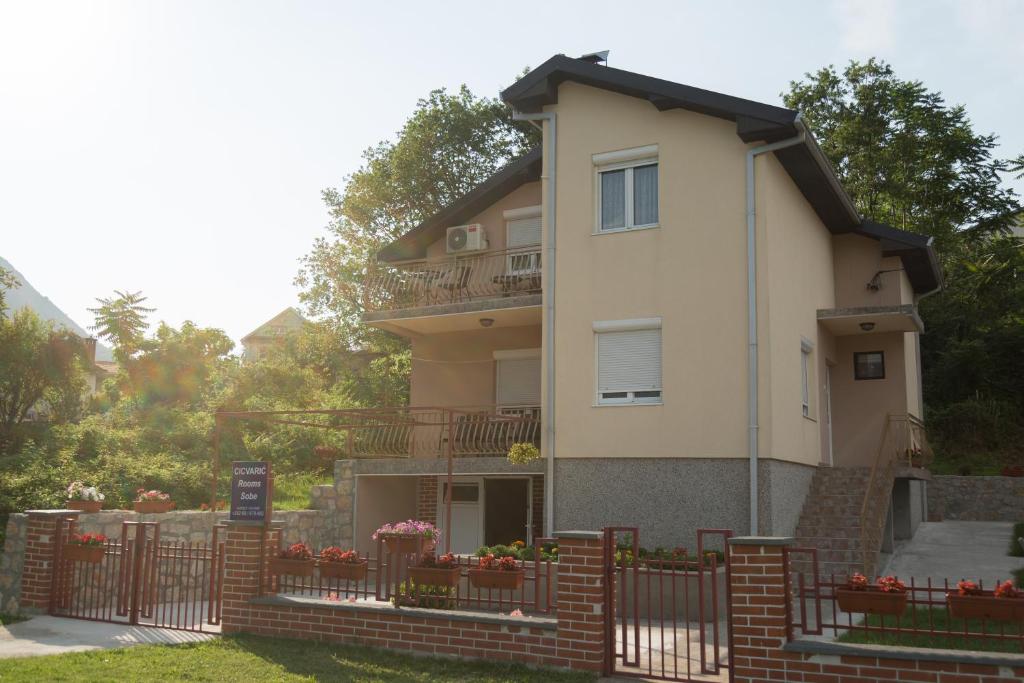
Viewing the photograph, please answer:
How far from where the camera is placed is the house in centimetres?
1301

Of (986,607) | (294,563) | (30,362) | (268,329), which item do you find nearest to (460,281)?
(294,563)

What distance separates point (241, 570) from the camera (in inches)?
386

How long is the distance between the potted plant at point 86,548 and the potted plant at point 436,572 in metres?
4.70

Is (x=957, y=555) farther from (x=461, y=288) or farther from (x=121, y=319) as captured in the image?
(x=121, y=319)

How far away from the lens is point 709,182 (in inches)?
535

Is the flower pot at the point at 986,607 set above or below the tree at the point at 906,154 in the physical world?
below

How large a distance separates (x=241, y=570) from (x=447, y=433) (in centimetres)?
774

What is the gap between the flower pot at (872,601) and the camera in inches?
277

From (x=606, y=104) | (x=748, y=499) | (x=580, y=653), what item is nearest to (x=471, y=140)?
(x=606, y=104)

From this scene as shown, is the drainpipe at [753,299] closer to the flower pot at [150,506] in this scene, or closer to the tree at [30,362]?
the flower pot at [150,506]

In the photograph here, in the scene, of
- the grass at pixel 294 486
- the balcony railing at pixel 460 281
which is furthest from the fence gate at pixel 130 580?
the grass at pixel 294 486

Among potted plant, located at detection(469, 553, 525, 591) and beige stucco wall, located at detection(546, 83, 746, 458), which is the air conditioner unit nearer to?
beige stucco wall, located at detection(546, 83, 746, 458)

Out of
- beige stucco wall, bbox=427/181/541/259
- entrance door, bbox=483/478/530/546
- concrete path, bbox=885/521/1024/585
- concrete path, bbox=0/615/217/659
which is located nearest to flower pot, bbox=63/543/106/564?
concrete path, bbox=0/615/217/659

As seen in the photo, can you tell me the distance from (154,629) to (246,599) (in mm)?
1467
